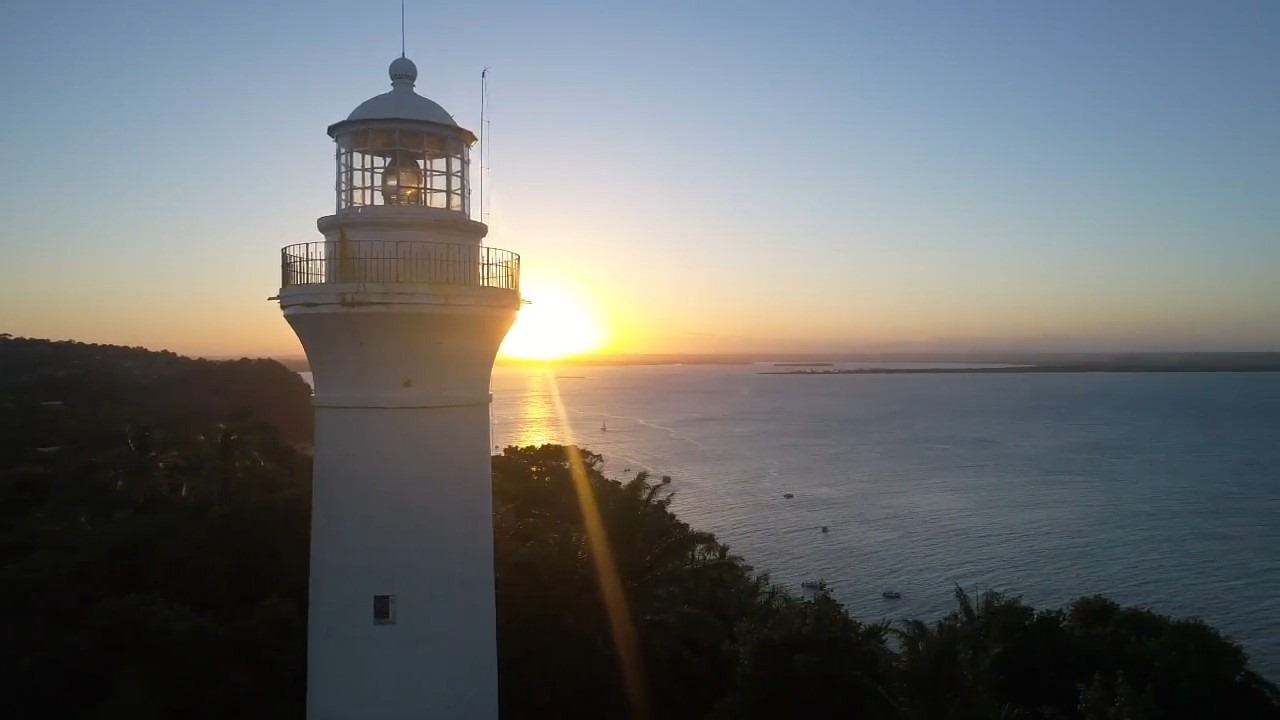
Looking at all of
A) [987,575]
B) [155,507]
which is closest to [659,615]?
[155,507]

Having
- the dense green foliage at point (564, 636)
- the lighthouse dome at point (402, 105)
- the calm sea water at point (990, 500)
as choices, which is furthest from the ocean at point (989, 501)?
the lighthouse dome at point (402, 105)

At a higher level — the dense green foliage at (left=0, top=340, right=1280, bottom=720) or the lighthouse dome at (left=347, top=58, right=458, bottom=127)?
the lighthouse dome at (left=347, top=58, right=458, bottom=127)

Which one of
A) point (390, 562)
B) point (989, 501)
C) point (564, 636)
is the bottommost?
point (989, 501)

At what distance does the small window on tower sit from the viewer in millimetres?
6852

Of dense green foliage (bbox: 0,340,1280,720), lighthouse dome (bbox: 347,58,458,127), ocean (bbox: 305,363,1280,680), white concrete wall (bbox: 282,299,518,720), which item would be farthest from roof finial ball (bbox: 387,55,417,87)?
ocean (bbox: 305,363,1280,680)

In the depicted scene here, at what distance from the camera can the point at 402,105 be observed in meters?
7.12

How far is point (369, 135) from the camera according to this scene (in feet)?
23.6

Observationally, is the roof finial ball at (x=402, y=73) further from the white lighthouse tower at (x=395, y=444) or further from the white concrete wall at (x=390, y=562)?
the white concrete wall at (x=390, y=562)

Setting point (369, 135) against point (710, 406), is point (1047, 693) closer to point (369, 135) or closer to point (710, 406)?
point (369, 135)

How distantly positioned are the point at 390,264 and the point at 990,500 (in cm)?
5258

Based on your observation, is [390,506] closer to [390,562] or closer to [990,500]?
[390,562]

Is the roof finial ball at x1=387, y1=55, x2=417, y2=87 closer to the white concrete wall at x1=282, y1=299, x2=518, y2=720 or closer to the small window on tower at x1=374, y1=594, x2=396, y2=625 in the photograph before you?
the white concrete wall at x1=282, y1=299, x2=518, y2=720

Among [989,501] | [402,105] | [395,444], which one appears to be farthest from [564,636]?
[989,501]

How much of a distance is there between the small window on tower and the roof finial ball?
4.04 metres
